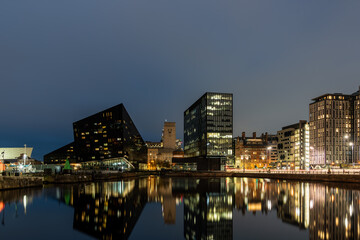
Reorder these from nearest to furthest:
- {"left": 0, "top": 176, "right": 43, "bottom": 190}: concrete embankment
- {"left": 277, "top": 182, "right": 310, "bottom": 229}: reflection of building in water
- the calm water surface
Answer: the calm water surface → {"left": 277, "top": 182, "right": 310, "bottom": 229}: reflection of building in water → {"left": 0, "top": 176, "right": 43, "bottom": 190}: concrete embankment

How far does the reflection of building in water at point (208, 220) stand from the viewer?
22531mm

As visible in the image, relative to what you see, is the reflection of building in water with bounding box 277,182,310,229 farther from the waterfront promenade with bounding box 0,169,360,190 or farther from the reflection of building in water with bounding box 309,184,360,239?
the waterfront promenade with bounding box 0,169,360,190

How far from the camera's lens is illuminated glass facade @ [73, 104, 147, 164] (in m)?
155

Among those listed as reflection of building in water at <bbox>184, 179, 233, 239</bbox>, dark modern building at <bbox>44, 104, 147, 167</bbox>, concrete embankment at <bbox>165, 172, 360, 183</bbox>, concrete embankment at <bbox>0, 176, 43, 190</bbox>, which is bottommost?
concrete embankment at <bbox>165, 172, 360, 183</bbox>

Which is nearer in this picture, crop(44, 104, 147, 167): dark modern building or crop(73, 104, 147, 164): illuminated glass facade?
crop(73, 104, 147, 164): illuminated glass facade

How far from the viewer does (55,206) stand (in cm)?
3681

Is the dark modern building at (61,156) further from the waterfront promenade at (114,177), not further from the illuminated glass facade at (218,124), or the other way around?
the waterfront promenade at (114,177)

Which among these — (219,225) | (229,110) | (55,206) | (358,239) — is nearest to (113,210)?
(55,206)

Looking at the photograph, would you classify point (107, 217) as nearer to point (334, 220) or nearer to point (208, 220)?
point (208, 220)

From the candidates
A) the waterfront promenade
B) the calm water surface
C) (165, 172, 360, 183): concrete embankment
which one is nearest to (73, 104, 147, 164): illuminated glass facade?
the waterfront promenade

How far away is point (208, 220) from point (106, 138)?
5340 inches

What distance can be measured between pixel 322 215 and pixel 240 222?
788 centimetres

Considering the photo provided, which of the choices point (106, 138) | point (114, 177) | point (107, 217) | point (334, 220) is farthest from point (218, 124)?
point (107, 217)

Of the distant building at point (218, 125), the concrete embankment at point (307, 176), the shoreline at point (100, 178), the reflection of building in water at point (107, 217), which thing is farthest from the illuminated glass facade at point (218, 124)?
the reflection of building in water at point (107, 217)
